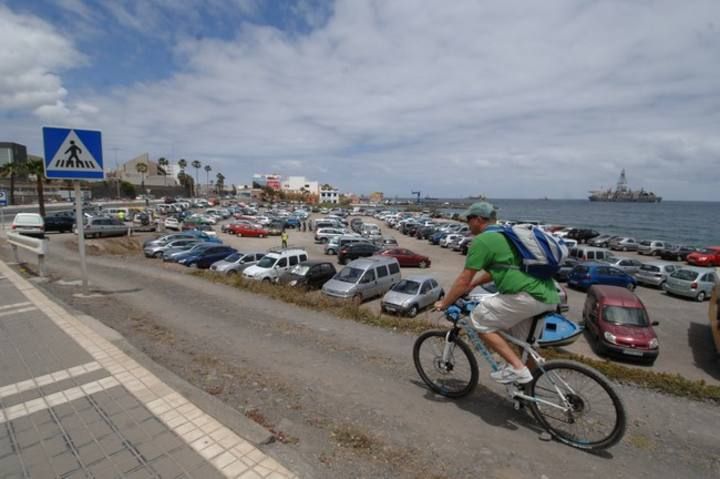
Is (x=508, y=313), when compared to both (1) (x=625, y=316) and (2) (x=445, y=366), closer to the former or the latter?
(2) (x=445, y=366)

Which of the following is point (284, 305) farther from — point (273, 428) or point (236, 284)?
point (273, 428)

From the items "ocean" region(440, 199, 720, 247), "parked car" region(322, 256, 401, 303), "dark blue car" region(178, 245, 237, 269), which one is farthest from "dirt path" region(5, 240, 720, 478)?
"ocean" region(440, 199, 720, 247)

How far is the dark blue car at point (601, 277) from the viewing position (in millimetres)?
19453

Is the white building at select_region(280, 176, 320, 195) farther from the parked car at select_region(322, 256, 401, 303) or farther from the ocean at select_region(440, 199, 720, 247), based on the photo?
the parked car at select_region(322, 256, 401, 303)

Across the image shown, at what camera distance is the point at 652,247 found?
36.2 meters

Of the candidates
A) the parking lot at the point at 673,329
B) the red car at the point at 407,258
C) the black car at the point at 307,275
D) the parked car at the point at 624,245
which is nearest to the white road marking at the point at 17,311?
the parking lot at the point at 673,329

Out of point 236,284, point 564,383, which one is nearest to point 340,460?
point 564,383

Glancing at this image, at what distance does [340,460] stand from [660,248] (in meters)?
45.6

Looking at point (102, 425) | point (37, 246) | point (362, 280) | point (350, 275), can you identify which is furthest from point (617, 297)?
point (37, 246)

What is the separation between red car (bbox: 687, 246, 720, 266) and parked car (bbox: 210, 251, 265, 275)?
3697 centimetres

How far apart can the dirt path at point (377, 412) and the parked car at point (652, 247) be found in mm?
41978

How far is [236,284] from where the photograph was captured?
1060 cm

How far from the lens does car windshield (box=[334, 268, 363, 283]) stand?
48.5 feet

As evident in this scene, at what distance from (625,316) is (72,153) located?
15.3m
